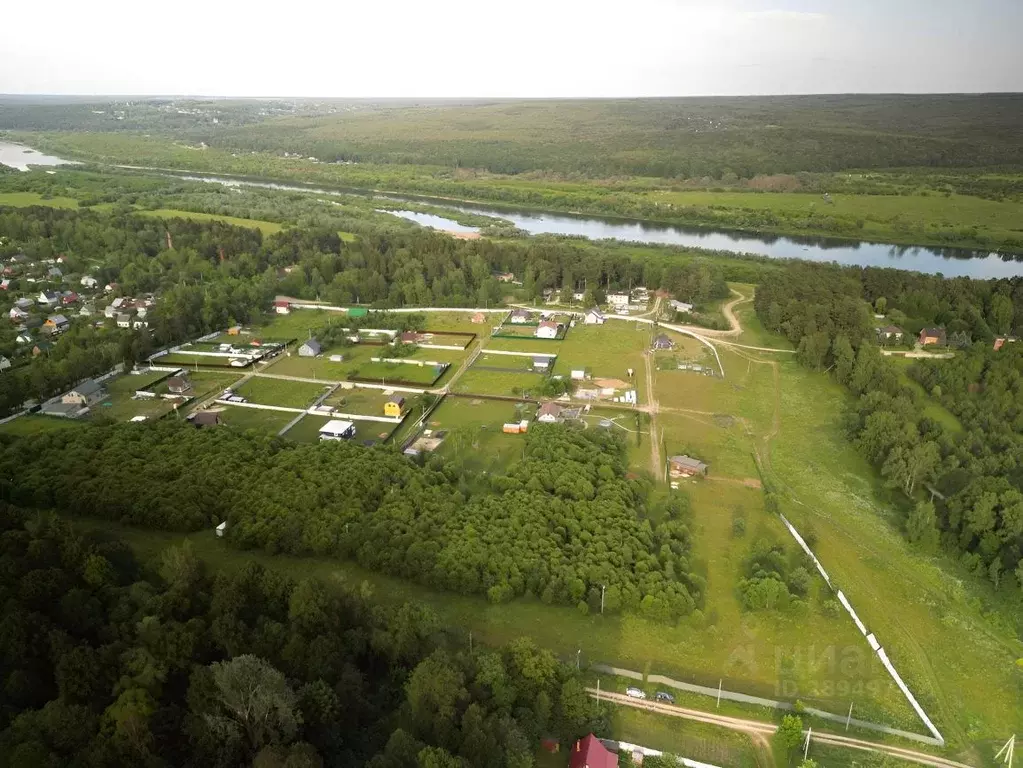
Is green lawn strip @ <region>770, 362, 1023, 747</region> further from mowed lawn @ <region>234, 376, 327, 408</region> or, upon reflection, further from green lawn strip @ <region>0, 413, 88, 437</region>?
green lawn strip @ <region>0, 413, 88, 437</region>

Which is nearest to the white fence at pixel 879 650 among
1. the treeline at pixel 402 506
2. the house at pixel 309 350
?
the treeline at pixel 402 506

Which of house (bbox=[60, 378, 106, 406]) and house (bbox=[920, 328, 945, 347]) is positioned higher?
house (bbox=[920, 328, 945, 347])

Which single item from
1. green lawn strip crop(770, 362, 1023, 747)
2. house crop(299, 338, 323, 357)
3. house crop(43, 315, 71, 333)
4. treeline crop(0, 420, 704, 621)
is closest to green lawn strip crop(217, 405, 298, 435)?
treeline crop(0, 420, 704, 621)

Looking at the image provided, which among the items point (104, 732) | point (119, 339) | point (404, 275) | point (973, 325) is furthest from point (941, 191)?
point (104, 732)

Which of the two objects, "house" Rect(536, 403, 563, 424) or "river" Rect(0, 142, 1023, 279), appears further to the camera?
"river" Rect(0, 142, 1023, 279)

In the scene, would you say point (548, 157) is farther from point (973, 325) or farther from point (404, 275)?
point (973, 325)

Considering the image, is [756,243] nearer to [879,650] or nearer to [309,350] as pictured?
[309,350]

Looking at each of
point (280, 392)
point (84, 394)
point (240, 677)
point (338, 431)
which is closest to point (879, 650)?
point (240, 677)
